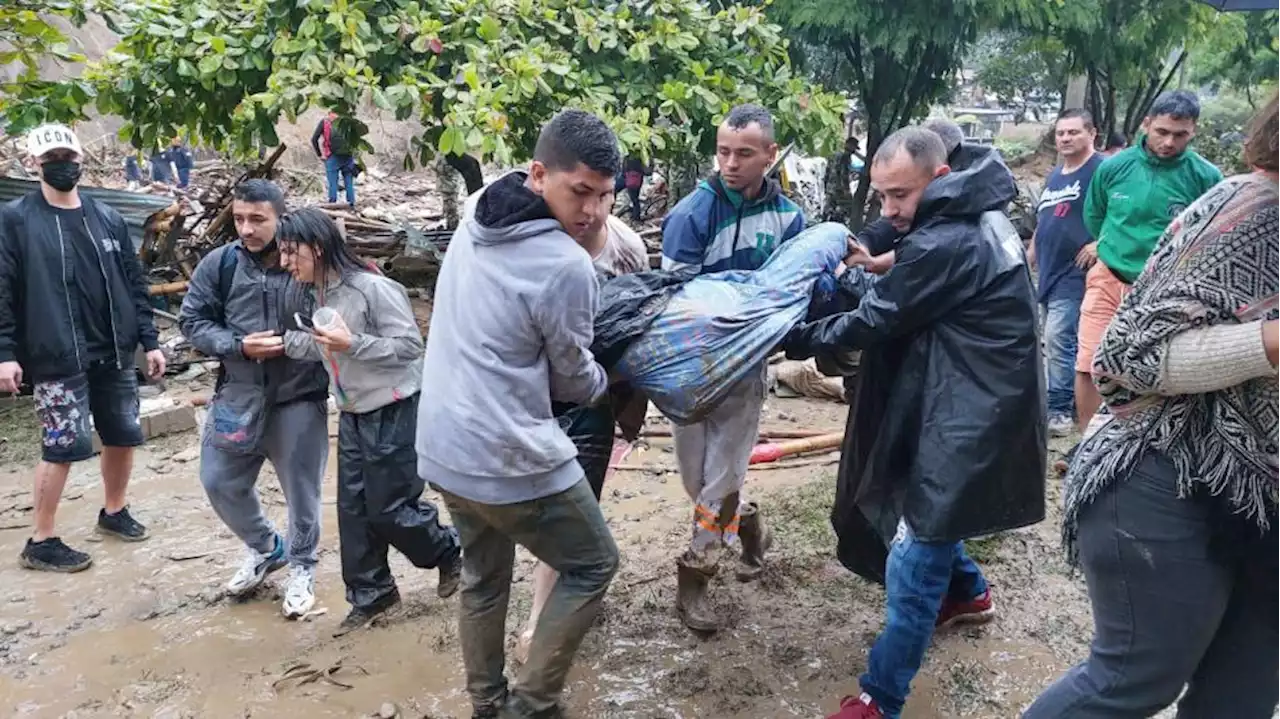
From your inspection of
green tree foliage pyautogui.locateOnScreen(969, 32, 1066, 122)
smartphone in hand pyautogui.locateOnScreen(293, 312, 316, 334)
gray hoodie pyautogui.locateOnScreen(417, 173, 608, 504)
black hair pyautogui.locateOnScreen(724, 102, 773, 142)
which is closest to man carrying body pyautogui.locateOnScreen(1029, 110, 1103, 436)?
black hair pyautogui.locateOnScreen(724, 102, 773, 142)

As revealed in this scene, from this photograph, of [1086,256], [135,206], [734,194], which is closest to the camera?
[734,194]

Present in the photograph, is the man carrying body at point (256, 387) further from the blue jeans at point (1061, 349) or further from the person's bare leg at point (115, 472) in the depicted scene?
the blue jeans at point (1061, 349)

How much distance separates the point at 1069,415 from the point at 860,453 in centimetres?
348

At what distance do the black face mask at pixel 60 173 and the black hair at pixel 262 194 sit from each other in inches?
48.2

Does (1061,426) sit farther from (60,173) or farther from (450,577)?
(60,173)

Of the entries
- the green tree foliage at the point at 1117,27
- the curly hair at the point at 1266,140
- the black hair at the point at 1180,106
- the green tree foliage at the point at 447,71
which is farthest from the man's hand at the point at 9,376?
the green tree foliage at the point at 1117,27

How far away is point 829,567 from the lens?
4.09m

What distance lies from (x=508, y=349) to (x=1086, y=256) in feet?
13.9

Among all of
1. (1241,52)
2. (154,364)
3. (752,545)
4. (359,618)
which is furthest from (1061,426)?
(1241,52)

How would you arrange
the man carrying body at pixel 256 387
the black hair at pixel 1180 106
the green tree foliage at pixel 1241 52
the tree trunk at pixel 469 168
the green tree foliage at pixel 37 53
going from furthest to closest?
the green tree foliage at pixel 1241 52 → the tree trunk at pixel 469 168 → the green tree foliage at pixel 37 53 → the black hair at pixel 1180 106 → the man carrying body at pixel 256 387

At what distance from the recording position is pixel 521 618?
12.4ft

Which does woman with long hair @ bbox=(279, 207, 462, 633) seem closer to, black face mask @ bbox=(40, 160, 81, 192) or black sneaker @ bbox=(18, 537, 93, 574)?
black face mask @ bbox=(40, 160, 81, 192)

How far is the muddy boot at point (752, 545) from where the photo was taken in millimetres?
3949

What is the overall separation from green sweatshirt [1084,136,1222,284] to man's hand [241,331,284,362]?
13.9 feet
